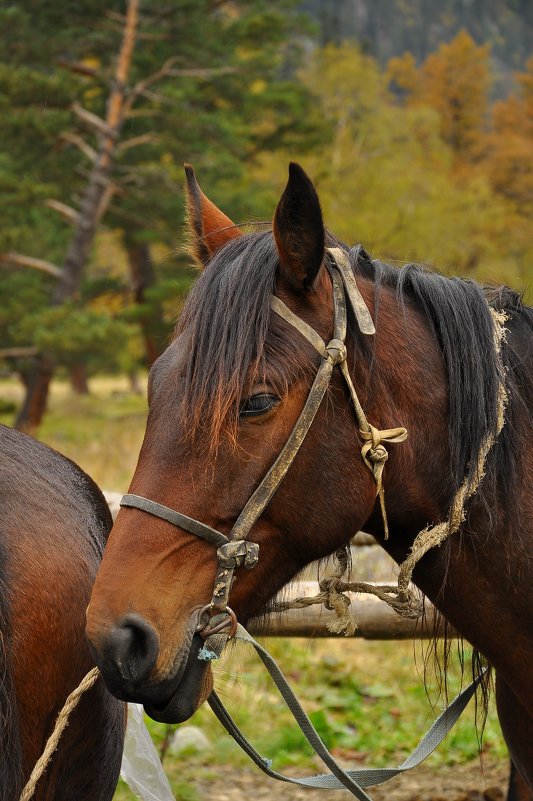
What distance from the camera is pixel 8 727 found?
180 centimetres

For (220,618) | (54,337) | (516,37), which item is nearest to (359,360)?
(220,618)

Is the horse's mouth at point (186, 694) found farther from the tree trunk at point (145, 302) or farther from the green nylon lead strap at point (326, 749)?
the tree trunk at point (145, 302)

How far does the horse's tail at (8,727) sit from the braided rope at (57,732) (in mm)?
29

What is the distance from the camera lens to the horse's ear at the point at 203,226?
2.13 m

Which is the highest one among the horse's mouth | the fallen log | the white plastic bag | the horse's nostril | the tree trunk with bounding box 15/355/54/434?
the horse's nostril

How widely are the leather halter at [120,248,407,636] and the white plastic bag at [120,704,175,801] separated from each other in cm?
145

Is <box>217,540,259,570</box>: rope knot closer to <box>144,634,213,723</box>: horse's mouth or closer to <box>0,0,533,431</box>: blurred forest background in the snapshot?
<box>144,634,213,723</box>: horse's mouth

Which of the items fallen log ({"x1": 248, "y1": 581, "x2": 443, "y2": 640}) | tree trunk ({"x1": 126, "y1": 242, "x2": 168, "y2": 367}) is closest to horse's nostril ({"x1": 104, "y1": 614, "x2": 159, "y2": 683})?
fallen log ({"x1": 248, "y1": 581, "x2": 443, "y2": 640})

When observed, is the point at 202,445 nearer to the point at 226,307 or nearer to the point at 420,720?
the point at 226,307

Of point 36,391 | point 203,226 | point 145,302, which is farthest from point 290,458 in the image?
point 145,302

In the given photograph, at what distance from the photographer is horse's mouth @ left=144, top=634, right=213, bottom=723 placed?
5.53 feet

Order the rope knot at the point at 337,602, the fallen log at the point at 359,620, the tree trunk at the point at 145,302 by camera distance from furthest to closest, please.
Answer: the tree trunk at the point at 145,302
the fallen log at the point at 359,620
the rope knot at the point at 337,602

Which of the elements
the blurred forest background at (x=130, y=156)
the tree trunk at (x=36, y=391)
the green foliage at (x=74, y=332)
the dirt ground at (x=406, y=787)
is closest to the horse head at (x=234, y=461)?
the dirt ground at (x=406, y=787)

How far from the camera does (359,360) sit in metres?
1.88
